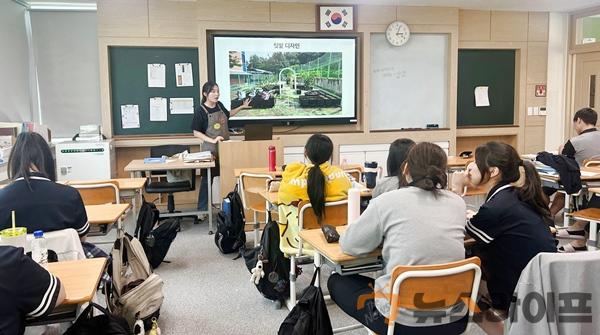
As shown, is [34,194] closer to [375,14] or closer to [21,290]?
[21,290]

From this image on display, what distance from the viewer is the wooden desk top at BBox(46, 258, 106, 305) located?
1.71 m

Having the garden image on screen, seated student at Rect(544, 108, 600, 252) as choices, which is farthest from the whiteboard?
seated student at Rect(544, 108, 600, 252)

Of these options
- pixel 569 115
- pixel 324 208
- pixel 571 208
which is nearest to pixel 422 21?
pixel 569 115

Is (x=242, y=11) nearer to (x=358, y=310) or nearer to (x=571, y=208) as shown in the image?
(x=571, y=208)

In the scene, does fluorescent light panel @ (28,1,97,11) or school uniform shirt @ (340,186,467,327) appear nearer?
school uniform shirt @ (340,186,467,327)

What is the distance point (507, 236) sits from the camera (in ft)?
6.91

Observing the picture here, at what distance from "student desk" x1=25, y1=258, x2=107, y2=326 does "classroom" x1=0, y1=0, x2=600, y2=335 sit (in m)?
0.01

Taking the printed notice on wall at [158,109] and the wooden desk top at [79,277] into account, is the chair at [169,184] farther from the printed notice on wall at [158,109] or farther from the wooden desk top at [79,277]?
the wooden desk top at [79,277]

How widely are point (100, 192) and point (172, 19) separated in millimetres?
3217

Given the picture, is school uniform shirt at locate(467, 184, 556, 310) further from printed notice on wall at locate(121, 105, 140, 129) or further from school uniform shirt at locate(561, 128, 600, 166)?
printed notice on wall at locate(121, 105, 140, 129)

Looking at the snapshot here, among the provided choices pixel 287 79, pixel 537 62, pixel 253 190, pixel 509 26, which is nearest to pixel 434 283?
pixel 253 190

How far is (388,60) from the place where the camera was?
6.96 m

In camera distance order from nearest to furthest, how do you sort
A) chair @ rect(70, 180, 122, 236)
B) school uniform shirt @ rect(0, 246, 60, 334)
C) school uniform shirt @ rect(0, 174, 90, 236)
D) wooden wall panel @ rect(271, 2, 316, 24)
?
school uniform shirt @ rect(0, 246, 60, 334) → school uniform shirt @ rect(0, 174, 90, 236) → chair @ rect(70, 180, 122, 236) → wooden wall panel @ rect(271, 2, 316, 24)

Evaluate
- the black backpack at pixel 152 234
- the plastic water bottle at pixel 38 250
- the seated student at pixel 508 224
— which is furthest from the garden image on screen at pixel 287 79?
the seated student at pixel 508 224
